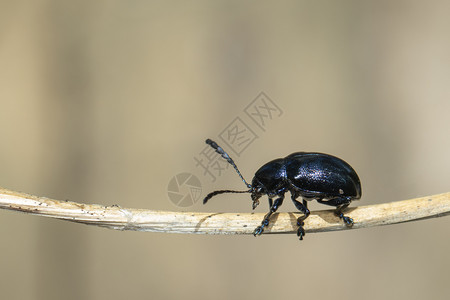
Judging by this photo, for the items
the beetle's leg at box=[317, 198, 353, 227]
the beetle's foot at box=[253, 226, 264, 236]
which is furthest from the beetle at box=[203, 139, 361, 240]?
the beetle's foot at box=[253, 226, 264, 236]

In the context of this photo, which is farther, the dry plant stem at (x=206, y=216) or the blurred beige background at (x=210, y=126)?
the blurred beige background at (x=210, y=126)

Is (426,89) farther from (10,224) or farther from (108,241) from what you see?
(10,224)

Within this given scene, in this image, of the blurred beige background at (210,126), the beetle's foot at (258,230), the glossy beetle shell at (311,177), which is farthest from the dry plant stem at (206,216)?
the blurred beige background at (210,126)

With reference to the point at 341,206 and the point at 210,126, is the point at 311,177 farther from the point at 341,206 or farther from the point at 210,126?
the point at 210,126

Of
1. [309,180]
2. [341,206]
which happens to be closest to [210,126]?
[309,180]

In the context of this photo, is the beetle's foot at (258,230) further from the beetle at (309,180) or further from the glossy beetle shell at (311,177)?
the glossy beetle shell at (311,177)

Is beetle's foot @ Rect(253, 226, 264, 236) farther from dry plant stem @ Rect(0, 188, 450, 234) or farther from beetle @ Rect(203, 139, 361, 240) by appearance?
beetle @ Rect(203, 139, 361, 240)
